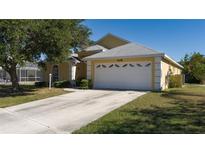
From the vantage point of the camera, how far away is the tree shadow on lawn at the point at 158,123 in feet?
18.4

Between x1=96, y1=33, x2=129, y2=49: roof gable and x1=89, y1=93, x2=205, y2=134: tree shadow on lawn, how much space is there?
768 inches

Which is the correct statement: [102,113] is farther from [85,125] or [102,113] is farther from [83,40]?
[83,40]

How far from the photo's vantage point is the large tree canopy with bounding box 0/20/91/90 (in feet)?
37.5

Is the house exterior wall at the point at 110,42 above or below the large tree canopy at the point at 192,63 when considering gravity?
above

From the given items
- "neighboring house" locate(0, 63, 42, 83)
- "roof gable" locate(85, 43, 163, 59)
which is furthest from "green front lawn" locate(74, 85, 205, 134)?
"neighboring house" locate(0, 63, 42, 83)

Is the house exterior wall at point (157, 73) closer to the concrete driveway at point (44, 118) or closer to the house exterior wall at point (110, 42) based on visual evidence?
the concrete driveway at point (44, 118)

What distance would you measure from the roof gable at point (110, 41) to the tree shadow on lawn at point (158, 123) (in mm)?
19511

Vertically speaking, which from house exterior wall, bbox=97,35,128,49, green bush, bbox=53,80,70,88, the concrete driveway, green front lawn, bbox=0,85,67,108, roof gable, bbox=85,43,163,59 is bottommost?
the concrete driveway

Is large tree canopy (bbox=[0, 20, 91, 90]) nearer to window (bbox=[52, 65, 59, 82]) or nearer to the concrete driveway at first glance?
the concrete driveway

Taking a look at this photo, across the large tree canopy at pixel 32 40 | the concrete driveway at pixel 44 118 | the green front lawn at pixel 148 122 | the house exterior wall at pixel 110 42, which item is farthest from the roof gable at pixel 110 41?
the green front lawn at pixel 148 122

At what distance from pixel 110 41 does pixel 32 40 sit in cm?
1546
